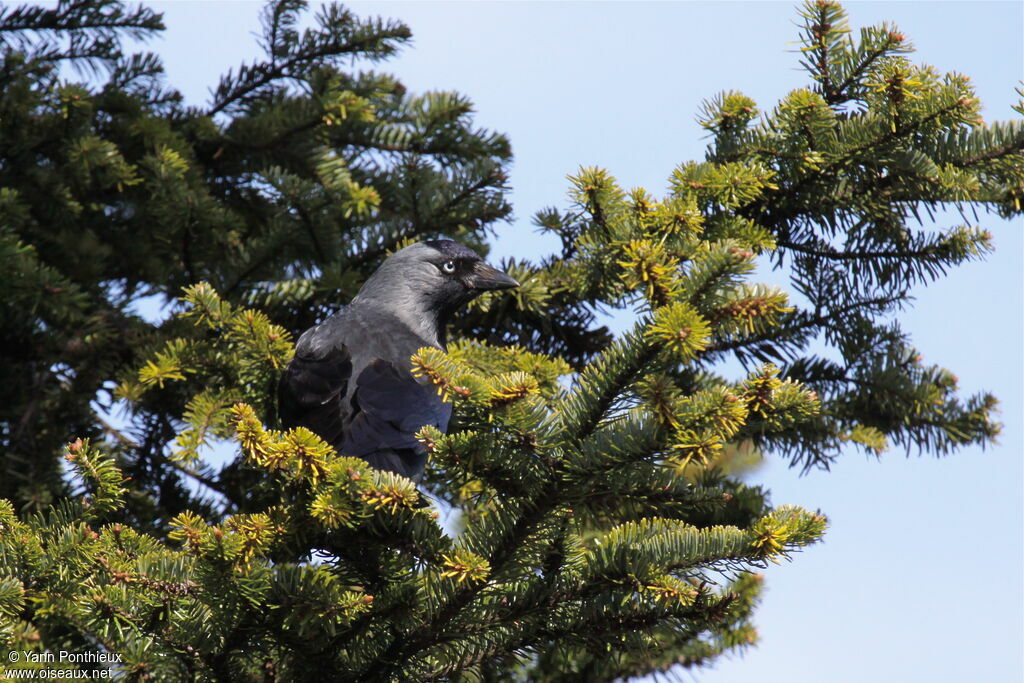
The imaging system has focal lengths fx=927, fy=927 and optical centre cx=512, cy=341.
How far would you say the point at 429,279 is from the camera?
4.54 m

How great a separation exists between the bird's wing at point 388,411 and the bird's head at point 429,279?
2.25 feet

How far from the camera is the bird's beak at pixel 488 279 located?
4055 millimetres

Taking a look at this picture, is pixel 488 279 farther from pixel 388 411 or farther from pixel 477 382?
pixel 477 382

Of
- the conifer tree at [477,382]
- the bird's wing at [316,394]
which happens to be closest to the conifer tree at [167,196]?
the conifer tree at [477,382]

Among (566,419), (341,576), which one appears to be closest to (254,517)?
(341,576)

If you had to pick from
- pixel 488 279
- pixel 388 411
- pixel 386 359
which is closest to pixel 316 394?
pixel 388 411

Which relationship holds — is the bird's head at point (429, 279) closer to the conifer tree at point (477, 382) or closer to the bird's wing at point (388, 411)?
the conifer tree at point (477, 382)

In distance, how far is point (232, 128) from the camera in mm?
4953

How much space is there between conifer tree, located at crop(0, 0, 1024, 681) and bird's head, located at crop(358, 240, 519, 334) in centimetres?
10

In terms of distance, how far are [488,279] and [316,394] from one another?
3.37ft

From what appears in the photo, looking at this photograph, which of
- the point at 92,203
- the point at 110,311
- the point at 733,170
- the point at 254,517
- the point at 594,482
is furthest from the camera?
the point at 92,203

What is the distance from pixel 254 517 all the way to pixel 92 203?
315 cm

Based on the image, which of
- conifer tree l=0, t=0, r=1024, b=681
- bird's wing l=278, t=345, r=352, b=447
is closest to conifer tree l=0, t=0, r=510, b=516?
conifer tree l=0, t=0, r=1024, b=681

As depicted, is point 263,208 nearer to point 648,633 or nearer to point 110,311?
point 110,311
